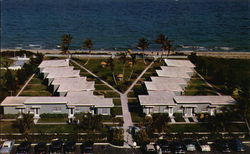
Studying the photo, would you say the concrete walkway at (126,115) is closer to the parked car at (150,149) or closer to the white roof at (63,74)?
the parked car at (150,149)

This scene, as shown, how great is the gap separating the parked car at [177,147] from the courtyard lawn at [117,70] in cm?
2440

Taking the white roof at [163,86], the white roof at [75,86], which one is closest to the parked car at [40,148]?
the white roof at [75,86]

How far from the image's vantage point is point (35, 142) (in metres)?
47.9

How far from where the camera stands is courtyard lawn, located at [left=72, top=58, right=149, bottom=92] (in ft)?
239

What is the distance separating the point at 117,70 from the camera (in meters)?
82.3

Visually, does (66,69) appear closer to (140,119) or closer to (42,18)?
(140,119)

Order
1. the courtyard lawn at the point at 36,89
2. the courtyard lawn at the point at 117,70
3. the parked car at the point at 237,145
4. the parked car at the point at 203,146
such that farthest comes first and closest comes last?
the courtyard lawn at the point at 117,70
the courtyard lawn at the point at 36,89
the parked car at the point at 237,145
the parked car at the point at 203,146

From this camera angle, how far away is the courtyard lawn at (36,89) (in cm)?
6650

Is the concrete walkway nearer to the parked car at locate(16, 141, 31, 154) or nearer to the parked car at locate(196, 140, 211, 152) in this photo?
the parked car at locate(196, 140, 211, 152)

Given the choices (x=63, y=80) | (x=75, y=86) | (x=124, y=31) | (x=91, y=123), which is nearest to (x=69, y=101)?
(x=75, y=86)

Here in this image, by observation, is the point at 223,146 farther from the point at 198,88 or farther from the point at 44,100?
the point at 44,100

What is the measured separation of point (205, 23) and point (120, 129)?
14524cm

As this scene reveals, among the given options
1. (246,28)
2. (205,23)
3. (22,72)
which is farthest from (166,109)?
(205,23)

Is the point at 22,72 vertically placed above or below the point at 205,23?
below
